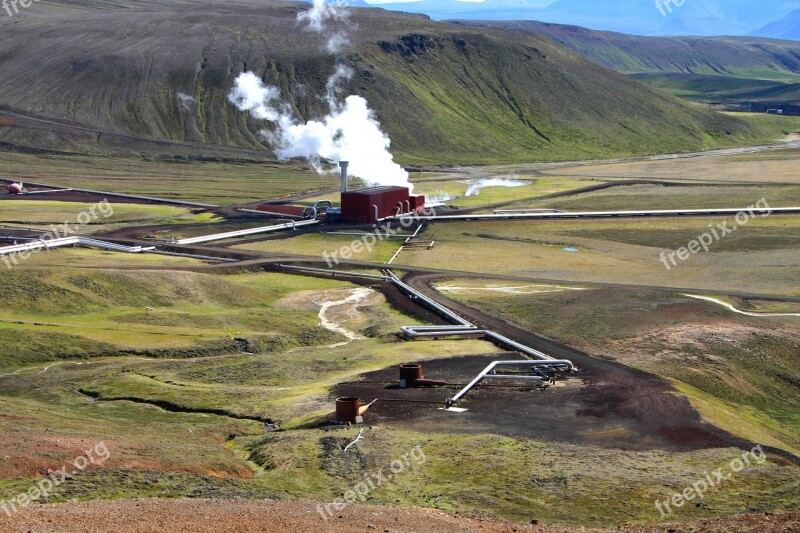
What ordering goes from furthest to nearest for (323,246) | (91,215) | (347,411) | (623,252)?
(91,215) < (323,246) < (623,252) < (347,411)

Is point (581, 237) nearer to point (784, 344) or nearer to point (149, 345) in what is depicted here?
point (784, 344)

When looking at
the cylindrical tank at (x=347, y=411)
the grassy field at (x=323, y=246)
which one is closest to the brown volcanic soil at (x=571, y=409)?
the cylindrical tank at (x=347, y=411)

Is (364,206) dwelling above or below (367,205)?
below

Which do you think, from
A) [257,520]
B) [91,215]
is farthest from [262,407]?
[91,215]

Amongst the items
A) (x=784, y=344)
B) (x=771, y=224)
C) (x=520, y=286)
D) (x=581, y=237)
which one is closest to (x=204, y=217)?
(x=581, y=237)

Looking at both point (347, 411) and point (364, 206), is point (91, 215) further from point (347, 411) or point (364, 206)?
point (347, 411)

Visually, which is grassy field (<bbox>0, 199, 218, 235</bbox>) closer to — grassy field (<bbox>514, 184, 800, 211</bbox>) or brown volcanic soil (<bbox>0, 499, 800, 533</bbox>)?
grassy field (<bbox>514, 184, 800, 211</bbox>)

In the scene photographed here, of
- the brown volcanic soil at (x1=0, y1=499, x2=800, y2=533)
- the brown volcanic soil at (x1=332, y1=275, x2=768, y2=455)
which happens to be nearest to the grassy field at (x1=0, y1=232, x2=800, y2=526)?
the brown volcanic soil at (x1=332, y1=275, x2=768, y2=455)
